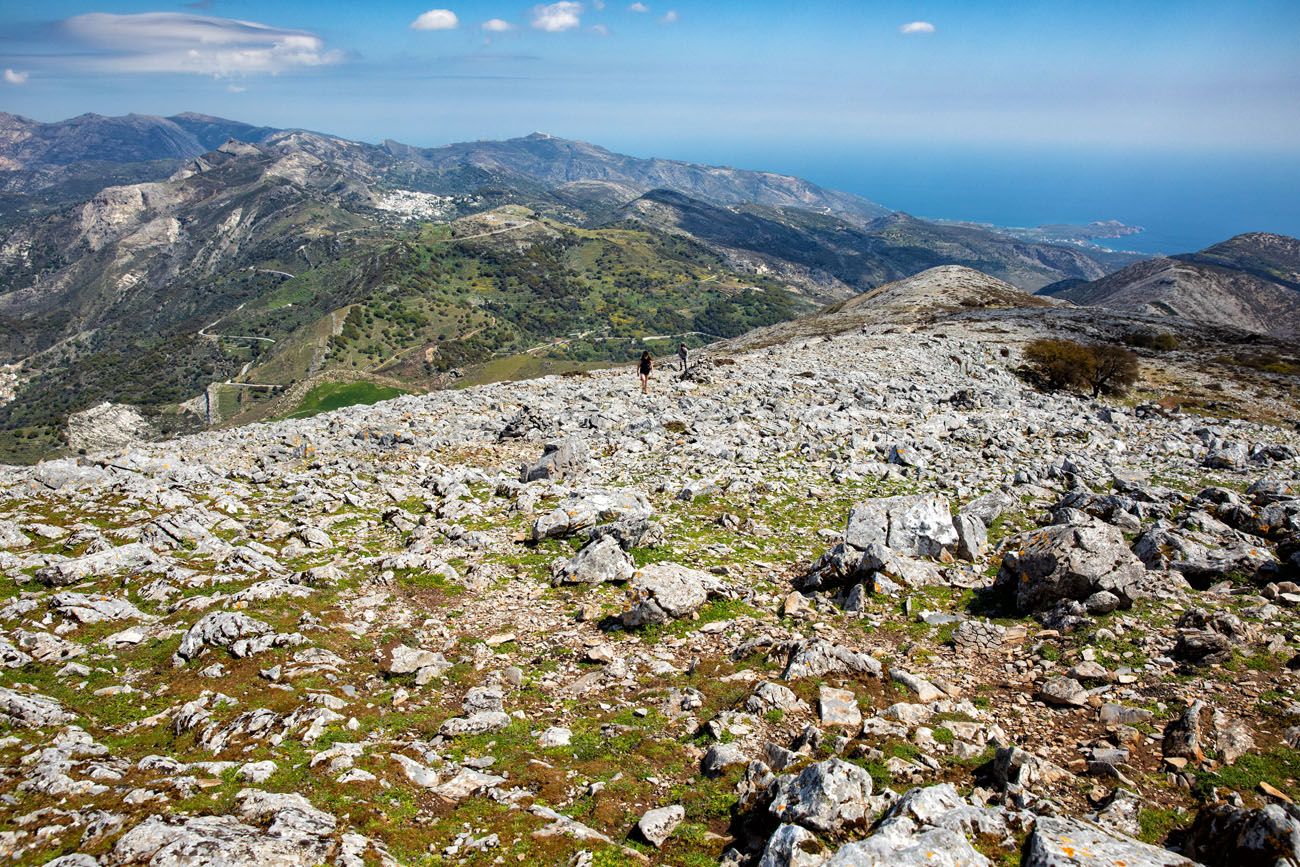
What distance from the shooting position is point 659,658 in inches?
500

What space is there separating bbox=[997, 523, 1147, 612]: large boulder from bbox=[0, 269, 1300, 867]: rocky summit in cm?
7

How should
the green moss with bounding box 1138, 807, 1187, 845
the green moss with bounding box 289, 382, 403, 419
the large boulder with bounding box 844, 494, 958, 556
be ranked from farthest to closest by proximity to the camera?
the green moss with bounding box 289, 382, 403, 419
the large boulder with bounding box 844, 494, 958, 556
the green moss with bounding box 1138, 807, 1187, 845

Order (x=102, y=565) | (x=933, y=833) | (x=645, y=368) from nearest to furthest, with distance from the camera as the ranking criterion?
(x=933, y=833) < (x=102, y=565) < (x=645, y=368)

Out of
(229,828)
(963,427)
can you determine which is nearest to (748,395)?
(963,427)

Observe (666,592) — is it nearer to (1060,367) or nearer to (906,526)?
(906,526)

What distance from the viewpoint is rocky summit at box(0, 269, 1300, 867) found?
7648 millimetres

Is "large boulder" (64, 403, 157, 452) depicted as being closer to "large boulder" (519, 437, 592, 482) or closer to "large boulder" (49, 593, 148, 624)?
"large boulder" (519, 437, 592, 482)

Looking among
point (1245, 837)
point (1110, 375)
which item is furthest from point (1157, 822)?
point (1110, 375)

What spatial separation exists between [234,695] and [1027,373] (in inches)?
2089

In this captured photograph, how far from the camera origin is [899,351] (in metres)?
52.1

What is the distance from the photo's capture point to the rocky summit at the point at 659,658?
7.65m

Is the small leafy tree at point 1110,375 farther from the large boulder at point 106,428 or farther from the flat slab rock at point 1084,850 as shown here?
the large boulder at point 106,428

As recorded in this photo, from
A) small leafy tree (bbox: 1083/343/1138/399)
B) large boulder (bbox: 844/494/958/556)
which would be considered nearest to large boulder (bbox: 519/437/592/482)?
large boulder (bbox: 844/494/958/556)

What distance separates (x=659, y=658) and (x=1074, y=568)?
355 inches
